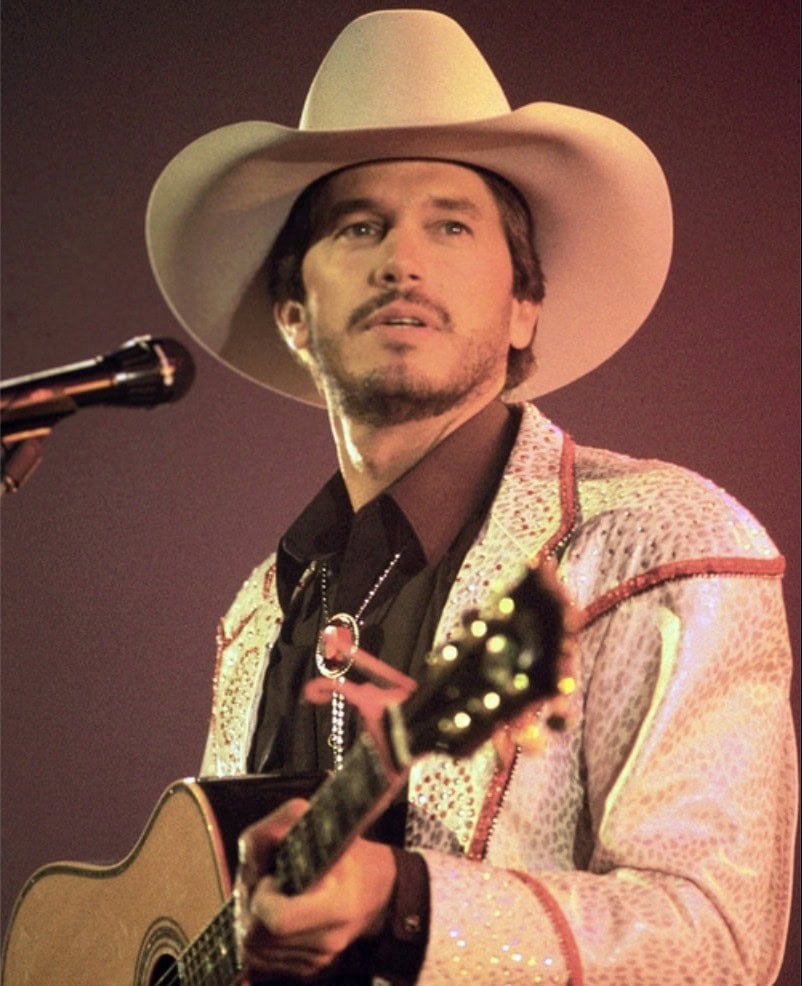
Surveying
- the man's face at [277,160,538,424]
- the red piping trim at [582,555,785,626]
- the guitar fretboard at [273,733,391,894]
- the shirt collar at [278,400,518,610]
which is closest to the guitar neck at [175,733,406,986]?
the guitar fretboard at [273,733,391,894]

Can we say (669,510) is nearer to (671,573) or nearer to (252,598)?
(671,573)

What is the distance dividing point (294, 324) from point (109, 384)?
3.87 ft

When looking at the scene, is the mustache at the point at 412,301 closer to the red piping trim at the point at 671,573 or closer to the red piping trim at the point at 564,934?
the red piping trim at the point at 671,573

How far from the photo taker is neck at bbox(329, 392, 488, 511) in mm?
2480

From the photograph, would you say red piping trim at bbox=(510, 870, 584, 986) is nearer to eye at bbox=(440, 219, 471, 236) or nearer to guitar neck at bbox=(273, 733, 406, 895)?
guitar neck at bbox=(273, 733, 406, 895)

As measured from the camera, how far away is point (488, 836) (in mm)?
1921

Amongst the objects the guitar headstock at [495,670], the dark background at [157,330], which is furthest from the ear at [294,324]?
the guitar headstock at [495,670]

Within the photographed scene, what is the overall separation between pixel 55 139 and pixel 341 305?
1.12m

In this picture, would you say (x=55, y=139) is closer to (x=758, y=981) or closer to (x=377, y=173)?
(x=377, y=173)

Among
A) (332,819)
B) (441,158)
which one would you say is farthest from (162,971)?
(441,158)

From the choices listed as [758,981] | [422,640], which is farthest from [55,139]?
[758,981]

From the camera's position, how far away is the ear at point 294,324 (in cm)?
273

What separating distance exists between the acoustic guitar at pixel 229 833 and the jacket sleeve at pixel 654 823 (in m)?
0.25

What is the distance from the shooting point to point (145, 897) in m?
2.10
